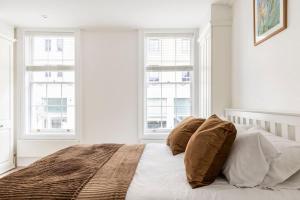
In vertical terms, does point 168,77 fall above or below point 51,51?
below

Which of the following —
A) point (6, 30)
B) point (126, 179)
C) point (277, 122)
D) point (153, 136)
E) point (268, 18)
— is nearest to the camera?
point (126, 179)

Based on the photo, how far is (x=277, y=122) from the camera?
1900 mm

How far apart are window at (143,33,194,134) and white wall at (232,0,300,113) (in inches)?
53.3

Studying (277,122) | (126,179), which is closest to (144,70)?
(277,122)

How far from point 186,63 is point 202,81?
0.62m

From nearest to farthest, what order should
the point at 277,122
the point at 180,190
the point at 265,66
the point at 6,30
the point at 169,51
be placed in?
the point at 180,190, the point at 277,122, the point at 265,66, the point at 6,30, the point at 169,51

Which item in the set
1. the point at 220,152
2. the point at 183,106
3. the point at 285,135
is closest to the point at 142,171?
the point at 220,152

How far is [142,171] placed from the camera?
1788 millimetres

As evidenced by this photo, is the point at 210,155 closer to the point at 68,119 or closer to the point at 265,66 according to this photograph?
the point at 265,66

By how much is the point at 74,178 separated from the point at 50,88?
3405 mm

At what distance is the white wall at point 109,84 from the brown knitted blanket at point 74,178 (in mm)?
2187

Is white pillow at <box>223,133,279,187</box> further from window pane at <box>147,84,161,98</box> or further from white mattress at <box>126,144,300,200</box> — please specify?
window pane at <box>147,84,161,98</box>

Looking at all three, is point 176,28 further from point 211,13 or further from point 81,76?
point 81,76

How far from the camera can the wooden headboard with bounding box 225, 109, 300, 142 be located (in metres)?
1.68
